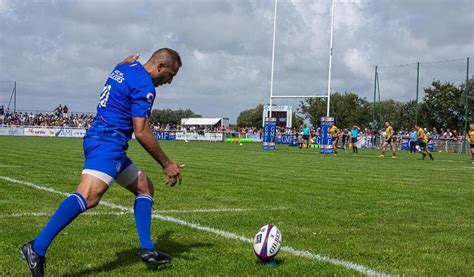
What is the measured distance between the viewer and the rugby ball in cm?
548

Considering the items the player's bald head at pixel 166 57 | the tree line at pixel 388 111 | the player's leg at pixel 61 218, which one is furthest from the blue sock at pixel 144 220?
the tree line at pixel 388 111

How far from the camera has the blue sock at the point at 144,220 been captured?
17.9 feet

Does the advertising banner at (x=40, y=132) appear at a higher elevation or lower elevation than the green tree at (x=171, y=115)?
lower

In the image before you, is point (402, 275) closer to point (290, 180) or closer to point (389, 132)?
point (290, 180)

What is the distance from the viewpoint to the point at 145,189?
563 centimetres

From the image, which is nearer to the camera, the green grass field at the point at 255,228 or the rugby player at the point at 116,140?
the rugby player at the point at 116,140

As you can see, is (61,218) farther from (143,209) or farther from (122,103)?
(122,103)

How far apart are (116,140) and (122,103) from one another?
1.04ft

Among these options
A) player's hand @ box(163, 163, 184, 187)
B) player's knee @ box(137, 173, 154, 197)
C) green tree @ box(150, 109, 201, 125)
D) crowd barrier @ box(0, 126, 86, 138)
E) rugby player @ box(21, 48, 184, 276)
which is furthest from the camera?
green tree @ box(150, 109, 201, 125)

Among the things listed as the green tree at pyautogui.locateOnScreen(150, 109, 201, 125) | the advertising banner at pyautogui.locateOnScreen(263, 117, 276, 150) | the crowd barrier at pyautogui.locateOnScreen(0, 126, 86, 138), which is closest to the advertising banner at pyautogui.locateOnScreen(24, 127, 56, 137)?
the crowd barrier at pyautogui.locateOnScreen(0, 126, 86, 138)

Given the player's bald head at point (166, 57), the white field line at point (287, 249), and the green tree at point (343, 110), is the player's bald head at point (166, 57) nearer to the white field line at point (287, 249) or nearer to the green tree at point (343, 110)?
the white field line at point (287, 249)

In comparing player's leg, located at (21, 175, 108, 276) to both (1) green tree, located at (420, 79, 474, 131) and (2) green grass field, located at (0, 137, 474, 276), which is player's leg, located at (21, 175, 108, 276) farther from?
(1) green tree, located at (420, 79, 474, 131)

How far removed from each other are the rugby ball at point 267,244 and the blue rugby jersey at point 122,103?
1532 millimetres

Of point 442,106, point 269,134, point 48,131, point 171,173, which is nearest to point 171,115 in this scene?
point 48,131
